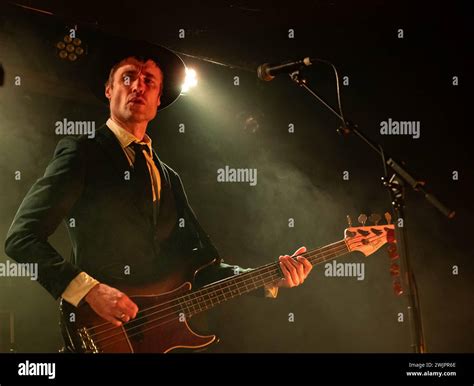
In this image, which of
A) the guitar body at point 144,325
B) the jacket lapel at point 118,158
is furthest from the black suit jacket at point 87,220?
the guitar body at point 144,325

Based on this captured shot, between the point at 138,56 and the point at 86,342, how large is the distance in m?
1.53

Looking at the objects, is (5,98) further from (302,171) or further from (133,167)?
(302,171)

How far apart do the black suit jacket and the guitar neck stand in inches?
3.0

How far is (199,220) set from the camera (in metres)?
3.18

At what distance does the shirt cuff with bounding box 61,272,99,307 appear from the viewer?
281 cm

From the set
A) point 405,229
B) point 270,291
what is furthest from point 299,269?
point 405,229

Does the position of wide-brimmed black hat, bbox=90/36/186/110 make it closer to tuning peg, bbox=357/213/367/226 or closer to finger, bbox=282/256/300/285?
finger, bbox=282/256/300/285

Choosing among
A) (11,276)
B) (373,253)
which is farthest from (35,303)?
(373,253)

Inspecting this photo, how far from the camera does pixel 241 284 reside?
3037mm

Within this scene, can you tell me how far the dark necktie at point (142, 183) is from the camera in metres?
3.04

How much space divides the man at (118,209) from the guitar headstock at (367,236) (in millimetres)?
298

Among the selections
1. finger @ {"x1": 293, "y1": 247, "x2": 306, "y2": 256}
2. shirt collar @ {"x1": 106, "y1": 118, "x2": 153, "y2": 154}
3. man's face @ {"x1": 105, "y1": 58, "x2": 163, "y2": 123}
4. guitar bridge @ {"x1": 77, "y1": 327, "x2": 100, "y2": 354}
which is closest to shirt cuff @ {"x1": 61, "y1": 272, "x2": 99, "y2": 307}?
guitar bridge @ {"x1": 77, "y1": 327, "x2": 100, "y2": 354}

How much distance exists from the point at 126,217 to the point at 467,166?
6.52ft

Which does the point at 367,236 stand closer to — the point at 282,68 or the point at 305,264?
the point at 305,264
